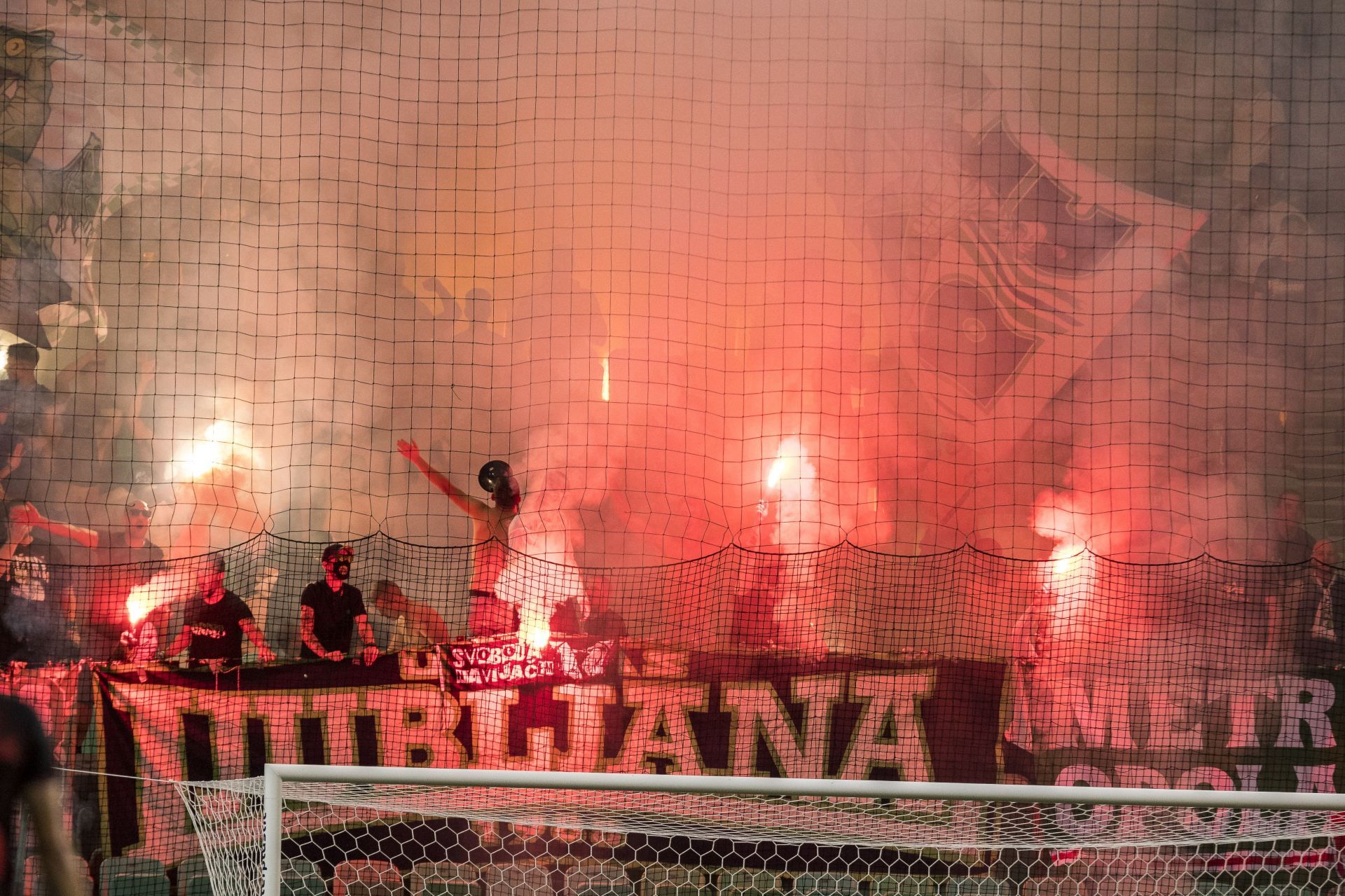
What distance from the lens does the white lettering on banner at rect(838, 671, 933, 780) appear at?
18.6 ft

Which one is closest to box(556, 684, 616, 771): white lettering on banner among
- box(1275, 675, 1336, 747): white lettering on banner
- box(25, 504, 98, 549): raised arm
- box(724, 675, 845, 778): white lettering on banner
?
box(724, 675, 845, 778): white lettering on banner

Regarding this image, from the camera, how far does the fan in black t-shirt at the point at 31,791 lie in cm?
120

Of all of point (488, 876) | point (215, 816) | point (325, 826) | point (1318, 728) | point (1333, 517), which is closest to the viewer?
point (215, 816)

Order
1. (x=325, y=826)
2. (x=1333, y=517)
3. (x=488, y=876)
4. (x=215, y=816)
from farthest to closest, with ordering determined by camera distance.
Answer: (x=1333, y=517) → (x=488, y=876) → (x=325, y=826) → (x=215, y=816)

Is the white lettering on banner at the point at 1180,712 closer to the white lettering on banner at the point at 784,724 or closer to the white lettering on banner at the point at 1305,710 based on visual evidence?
the white lettering on banner at the point at 1305,710

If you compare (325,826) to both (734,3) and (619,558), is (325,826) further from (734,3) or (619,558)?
(734,3)

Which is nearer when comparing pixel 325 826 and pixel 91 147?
pixel 325 826

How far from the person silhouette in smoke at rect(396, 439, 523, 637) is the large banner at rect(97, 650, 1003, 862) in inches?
12.9

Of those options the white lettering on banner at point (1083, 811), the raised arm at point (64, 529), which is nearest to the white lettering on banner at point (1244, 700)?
the white lettering on banner at point (1083, 811)

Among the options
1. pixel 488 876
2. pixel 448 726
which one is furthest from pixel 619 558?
pixel 488 876

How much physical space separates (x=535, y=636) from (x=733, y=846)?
5.62 feet

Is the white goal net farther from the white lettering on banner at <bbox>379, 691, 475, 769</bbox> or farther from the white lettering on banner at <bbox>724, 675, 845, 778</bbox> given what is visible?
the white lettering on banner at <bbox>724, 675, 845, 778</bbox>

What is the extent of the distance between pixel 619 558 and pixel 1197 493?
346 cm

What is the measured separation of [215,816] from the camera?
3.67 meters
